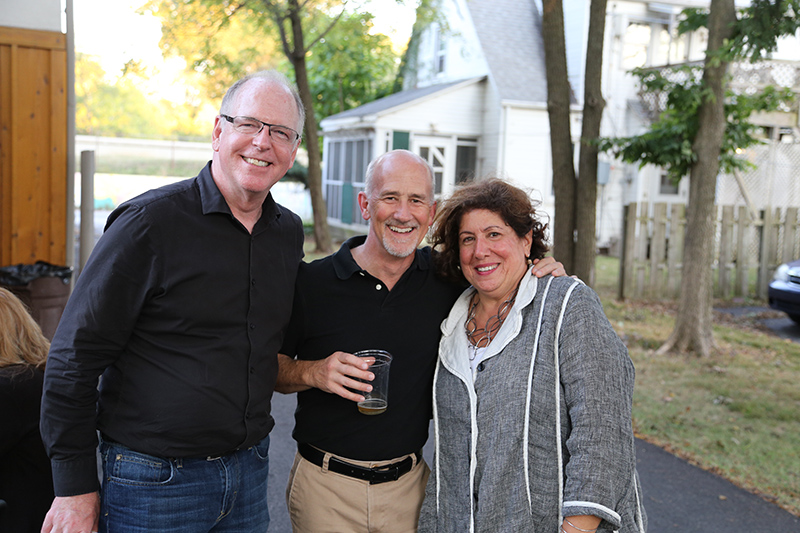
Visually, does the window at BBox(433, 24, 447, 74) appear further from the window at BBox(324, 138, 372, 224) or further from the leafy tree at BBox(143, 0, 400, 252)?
the window at BBox(324, 138, 372, 224)

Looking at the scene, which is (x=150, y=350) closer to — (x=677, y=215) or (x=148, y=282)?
(x=148, y=282)

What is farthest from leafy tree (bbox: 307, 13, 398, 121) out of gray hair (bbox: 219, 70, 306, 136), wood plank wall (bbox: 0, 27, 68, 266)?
gray hair (bbox: 219, 70, 306, 136)

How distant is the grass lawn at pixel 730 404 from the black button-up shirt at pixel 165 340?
3.99 meters

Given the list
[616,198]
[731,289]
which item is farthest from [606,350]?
[616,198]

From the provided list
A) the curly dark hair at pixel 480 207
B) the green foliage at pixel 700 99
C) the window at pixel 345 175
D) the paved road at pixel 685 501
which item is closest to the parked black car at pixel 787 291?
the green foliage at pixel 700 99

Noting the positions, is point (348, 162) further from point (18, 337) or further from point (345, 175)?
point (18, 337)

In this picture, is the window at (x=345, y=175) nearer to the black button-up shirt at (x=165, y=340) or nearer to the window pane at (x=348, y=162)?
the window pane at (x=348, y=162)

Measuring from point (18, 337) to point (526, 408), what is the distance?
6.44 feet

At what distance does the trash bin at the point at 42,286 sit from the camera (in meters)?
5.89

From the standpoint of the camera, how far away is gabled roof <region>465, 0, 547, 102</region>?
67.5 ft

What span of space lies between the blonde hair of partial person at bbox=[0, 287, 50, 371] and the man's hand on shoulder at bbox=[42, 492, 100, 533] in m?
0.75

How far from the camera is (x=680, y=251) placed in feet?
43.4

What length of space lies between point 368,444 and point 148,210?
1.18 m

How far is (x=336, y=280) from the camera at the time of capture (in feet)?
9.18
